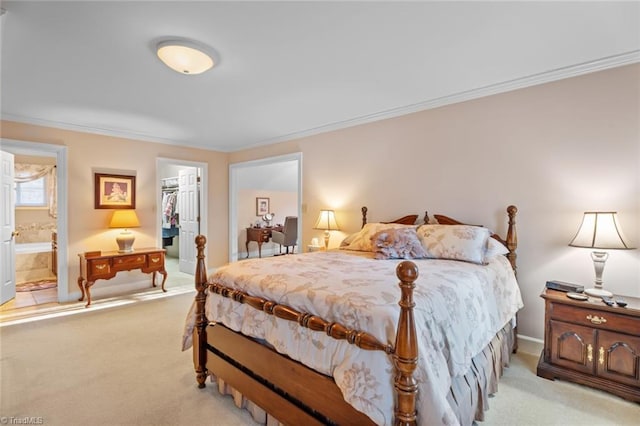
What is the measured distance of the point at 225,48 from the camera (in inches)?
86.3

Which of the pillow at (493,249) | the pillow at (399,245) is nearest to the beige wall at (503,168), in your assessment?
the pillow at (493,249)

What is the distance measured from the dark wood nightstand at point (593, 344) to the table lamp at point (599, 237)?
7.7 inches

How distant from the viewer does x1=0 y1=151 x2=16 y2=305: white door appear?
3.87 m

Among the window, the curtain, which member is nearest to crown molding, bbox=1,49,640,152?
the curtain

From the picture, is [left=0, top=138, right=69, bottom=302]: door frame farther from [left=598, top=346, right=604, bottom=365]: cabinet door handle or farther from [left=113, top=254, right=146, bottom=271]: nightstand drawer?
[left=598, top=346, right=604, bottom=365]: cabinet door handle

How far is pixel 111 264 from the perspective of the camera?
406 cm

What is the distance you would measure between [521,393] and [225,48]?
3226 millimetres

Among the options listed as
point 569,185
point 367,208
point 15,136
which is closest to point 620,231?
point 569,185

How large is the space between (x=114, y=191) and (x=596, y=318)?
564 centimetres

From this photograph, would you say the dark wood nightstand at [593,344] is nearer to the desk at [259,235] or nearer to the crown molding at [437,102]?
the crown molding at [437,102]

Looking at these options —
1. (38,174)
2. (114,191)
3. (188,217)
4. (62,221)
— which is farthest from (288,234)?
(38,174)

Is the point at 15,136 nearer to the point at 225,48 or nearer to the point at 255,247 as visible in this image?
the point at 225,48

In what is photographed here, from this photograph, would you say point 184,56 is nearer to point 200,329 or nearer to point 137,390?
point 200,329

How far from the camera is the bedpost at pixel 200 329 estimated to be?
2.16 metres
